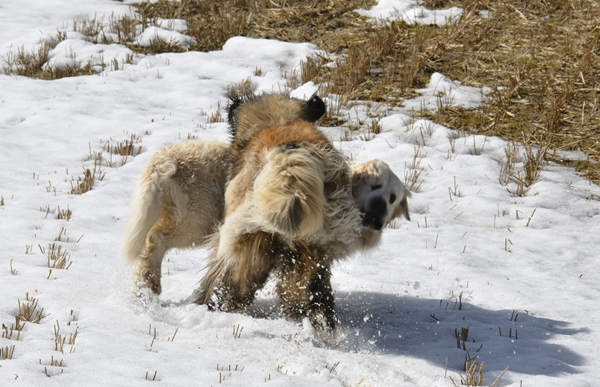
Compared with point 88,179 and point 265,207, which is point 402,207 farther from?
point 88,179

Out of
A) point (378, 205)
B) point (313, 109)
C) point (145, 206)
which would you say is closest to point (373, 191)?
point (378, 205)

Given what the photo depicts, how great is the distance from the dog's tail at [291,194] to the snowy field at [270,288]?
789 millimetres

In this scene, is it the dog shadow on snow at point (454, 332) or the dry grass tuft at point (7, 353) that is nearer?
the dry grass tuft at point (7, 353)

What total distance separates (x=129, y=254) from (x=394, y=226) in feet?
9.39

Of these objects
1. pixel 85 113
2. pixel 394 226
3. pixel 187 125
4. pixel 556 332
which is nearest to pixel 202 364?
pixel 556 332

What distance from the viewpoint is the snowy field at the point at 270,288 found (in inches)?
153

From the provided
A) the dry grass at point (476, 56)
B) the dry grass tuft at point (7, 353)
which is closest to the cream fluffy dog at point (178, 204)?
the dry grass tuft at point (7, 353)

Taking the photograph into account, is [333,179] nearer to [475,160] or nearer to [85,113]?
[475,160]

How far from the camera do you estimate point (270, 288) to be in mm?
5676

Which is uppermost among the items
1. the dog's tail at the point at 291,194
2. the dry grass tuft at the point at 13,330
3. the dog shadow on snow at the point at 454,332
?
the dog's tail at the point at 291,194

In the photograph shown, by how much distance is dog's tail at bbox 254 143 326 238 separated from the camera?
3.74 metres

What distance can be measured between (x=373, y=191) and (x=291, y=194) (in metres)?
0.79

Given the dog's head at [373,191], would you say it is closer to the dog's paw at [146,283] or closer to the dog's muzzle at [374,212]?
the dog's muzzle at [374,212]

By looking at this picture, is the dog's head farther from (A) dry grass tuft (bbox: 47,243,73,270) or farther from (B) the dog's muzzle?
(A) dry grass tuft (bbox: 47,243,73,270)
